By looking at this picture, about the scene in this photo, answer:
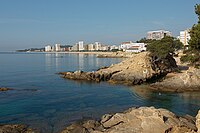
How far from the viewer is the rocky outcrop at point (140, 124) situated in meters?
16.8

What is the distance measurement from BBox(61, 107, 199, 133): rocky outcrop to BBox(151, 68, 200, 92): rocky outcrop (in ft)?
68.3

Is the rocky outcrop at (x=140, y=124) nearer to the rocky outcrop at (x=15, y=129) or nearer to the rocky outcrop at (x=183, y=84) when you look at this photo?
the rocky outcrop at (x=15, y=129)

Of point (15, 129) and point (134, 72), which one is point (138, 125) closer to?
point (15, 129)

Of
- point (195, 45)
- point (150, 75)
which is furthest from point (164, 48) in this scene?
point (195, 45)

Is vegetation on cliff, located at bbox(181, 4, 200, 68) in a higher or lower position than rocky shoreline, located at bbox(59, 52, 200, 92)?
higher

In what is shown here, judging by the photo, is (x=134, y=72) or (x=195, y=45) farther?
(x=134, y=72)

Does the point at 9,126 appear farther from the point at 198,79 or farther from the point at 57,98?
the point at 198,79

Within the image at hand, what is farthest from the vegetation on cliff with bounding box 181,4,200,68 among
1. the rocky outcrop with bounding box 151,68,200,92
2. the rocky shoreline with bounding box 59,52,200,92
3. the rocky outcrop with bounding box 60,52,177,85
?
the rocky outcrop with bounding box 60,52,177,85

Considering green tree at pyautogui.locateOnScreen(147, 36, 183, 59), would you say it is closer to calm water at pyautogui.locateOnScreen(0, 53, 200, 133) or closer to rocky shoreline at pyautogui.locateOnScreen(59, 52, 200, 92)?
rocky shoreline at pyautogui.locateOnScreen(59, 52, 200, 92)

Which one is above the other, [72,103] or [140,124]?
[140,124]

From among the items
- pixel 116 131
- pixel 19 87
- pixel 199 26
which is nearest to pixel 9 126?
pixel 116 131

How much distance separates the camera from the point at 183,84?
39.6 m

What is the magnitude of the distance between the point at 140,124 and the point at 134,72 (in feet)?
106

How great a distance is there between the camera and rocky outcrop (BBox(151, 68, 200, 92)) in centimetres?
3875
